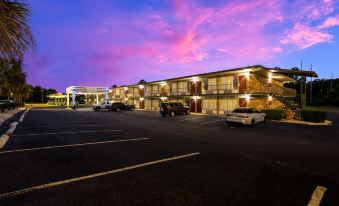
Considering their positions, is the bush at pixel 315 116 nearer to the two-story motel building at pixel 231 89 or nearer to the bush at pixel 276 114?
the bush at pixel 276 114

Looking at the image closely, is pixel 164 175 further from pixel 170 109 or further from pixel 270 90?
pixel 270 90

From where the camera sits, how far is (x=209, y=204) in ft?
14.5

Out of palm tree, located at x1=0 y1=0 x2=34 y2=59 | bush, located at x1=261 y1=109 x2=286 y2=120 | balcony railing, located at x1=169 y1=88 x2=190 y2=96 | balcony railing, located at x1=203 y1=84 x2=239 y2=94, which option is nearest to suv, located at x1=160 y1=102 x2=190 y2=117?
balcony railing, located at x1=203 y1=84 x2=239 y2=94

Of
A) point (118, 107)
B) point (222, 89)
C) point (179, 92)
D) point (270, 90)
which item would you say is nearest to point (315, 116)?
point (270, 90)

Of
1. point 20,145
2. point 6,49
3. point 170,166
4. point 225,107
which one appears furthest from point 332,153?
point 225,107

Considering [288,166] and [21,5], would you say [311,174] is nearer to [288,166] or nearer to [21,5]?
[288,166]

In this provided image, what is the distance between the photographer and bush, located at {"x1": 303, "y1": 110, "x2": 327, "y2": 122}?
24.3 metres

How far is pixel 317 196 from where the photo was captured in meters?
4.88

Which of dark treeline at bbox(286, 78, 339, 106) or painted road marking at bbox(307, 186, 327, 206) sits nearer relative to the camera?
painted road marking at bbox(307, 186, 327, 206)

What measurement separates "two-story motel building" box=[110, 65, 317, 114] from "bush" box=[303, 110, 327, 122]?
8121 millimetres

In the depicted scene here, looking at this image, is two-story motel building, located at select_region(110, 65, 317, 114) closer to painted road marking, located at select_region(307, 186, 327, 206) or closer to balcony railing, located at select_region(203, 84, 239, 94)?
balcony railing, located at select_region(203, 84, 239, 94)

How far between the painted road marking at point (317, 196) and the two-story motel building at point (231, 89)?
2796 cm

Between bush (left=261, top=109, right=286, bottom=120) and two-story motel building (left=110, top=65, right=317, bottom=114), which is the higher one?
two-story motel building (left=110, top=65, right=317, bottom=114)

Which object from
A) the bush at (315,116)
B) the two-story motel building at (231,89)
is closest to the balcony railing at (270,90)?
the two-story motel building at (231,89)
